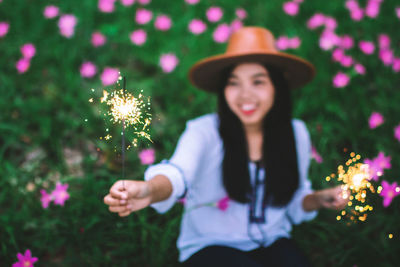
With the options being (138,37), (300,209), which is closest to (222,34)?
(138,37)

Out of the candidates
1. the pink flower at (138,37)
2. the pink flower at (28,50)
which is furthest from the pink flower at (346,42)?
the pink flower at (28,50)

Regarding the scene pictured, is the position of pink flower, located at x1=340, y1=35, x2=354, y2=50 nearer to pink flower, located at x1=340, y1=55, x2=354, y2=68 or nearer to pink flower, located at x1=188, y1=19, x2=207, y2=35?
pink flower, located at x1=340, y1=55, x2=354, y2=68

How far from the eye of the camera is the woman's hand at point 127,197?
0.80 m

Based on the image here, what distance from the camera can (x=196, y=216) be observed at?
139cm

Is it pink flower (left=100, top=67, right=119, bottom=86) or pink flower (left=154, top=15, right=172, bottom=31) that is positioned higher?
pink flower (left=154, top=15, right=172, bottom=31)

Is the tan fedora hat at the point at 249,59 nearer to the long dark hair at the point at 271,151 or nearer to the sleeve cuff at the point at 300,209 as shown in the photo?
the long dark hair at the point at 271,151

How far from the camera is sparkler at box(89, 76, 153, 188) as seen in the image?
728 millimetres

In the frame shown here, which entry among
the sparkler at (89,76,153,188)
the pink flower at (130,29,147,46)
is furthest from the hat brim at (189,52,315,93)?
the pink flower at (130,29,147,46)

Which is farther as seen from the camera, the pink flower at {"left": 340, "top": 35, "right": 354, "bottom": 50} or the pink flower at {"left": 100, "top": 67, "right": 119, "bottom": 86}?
the pink flower at {"left": 340, "top": 35, "right": 354, "bottom": 50}

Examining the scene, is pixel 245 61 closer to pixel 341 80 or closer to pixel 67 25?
pixel 341 80

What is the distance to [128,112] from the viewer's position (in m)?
0.74

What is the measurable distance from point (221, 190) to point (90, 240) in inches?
28.3

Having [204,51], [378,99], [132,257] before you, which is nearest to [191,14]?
[204,51]

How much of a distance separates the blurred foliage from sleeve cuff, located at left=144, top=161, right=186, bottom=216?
0.28 metres
